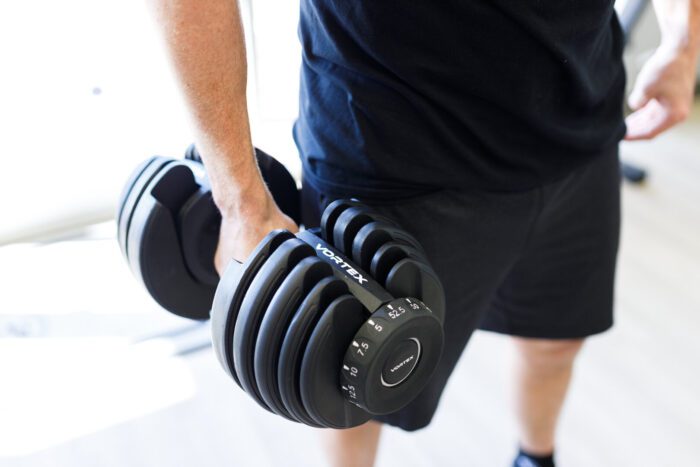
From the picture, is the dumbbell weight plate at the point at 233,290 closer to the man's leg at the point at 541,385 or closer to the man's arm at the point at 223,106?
the man's arm at the point at 223,106

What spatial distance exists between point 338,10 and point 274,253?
25 cm

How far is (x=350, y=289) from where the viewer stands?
2.11 feet

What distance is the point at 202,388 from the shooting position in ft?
4.86

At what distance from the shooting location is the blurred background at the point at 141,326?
136 centimetres

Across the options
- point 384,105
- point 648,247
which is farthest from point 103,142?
point 648,247

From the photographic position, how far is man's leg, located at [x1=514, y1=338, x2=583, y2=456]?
1.06 meters

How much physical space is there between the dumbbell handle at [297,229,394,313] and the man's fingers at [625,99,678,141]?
0.55 metres

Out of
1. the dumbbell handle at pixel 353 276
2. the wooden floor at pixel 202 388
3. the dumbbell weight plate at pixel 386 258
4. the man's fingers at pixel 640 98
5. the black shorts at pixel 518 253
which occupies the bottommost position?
the wooden floor at pixel 202 388

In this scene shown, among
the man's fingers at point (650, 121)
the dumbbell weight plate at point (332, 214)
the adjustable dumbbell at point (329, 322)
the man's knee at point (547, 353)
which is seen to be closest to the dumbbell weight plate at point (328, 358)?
the adjustable dumbbell at point (329, 322)

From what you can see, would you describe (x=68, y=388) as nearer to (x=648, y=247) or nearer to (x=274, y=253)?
(x=274, y=253)

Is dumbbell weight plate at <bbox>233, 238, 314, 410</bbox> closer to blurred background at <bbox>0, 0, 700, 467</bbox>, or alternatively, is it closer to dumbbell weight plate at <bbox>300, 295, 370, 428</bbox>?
dumbbell weight plate at <bbox>300, 295, 370, 428</bbox>

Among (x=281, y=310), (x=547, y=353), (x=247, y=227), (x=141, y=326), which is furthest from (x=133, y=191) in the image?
(x=141, y=326)

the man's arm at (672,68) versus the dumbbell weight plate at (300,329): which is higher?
the man's arm at (672,68)

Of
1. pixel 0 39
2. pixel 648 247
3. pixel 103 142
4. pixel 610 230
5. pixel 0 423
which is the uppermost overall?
pixel 610 230
